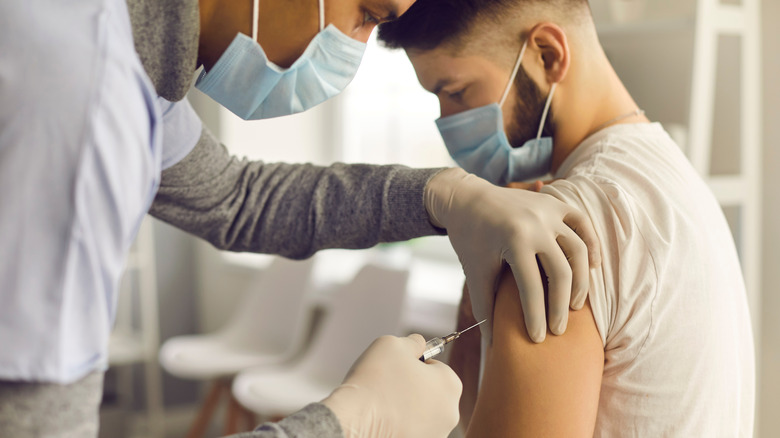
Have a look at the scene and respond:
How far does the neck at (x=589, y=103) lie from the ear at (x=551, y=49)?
20mm

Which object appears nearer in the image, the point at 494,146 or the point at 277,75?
the point at 277,75

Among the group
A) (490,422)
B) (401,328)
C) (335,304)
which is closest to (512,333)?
(490,422)

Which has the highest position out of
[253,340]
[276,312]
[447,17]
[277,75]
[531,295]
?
[447,17]

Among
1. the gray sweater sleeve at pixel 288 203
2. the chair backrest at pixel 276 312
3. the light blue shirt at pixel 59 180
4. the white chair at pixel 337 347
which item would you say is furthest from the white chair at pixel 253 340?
the light blue shirt at pixel 59 180

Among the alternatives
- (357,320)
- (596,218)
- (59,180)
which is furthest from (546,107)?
(357,320)

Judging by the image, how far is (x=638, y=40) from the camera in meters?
1.67

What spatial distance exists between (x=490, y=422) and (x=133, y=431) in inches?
133

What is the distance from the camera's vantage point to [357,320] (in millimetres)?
2787

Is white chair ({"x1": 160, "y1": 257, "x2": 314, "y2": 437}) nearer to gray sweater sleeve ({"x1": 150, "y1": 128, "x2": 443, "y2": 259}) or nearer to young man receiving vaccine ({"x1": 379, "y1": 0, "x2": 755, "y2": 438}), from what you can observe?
gray sweater sleeve ({"x1": 150, "y1": 128, "x2": 443, "y2": 259})

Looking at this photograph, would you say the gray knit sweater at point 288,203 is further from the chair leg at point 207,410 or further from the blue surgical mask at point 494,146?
the chair leg at point 207,410

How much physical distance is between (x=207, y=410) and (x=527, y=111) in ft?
8.83

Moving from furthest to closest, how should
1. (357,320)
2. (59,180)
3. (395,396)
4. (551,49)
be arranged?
(357,320) → (551,49) → (395,396) → (59,180)

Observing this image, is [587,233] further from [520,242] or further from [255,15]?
[255,15]

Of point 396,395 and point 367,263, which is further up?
point 396,395
